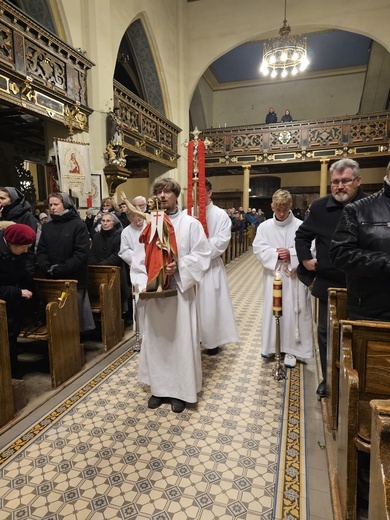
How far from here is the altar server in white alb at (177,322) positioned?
2631 millimetres

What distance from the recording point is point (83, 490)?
193cm

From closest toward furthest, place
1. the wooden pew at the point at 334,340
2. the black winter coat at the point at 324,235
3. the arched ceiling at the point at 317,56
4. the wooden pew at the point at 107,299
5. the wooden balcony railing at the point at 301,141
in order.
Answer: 1. the wooden pew at the point at 334,340
2. the black winter coat at the point at 324,235
3. the wooden pew at the point at 107,299
4. the wooden balcony railing at the point at 301,141
5. the arched ceiling at the point at 317,56

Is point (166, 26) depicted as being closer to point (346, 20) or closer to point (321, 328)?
point (346, 20)

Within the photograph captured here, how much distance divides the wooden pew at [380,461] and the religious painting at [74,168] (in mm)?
6055

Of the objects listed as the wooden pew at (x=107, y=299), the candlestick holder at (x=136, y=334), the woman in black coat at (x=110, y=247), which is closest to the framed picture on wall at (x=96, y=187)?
the woman in black coat at (x=110, y=247)

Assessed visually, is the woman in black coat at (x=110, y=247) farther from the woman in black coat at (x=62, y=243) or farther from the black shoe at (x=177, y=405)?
the black shoe at (x=177, y=405)

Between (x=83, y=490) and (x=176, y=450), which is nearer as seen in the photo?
(x=83, y=490)

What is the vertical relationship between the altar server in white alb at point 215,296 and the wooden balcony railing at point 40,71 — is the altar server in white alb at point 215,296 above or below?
below

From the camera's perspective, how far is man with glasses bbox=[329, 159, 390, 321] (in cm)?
186

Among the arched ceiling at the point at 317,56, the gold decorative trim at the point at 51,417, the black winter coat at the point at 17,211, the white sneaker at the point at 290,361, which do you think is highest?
the arched ceiling at the point at 317,56

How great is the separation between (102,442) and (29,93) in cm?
565

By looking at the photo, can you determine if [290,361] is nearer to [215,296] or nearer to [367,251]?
[215,296]

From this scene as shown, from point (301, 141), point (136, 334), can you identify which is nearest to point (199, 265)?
point (136, 334)

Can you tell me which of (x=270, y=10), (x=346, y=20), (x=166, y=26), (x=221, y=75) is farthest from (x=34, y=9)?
(x=221, y=75)
